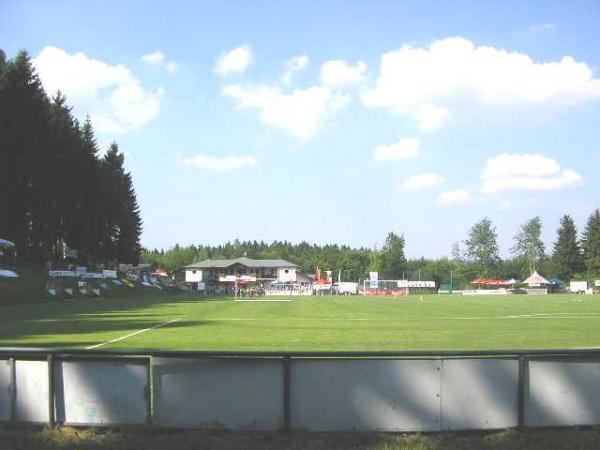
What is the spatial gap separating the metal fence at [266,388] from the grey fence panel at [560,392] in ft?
0.27

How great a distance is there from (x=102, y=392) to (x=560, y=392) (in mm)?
5056

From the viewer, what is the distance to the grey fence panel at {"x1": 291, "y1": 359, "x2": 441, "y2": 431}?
21.8ft

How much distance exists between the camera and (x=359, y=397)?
6633mm

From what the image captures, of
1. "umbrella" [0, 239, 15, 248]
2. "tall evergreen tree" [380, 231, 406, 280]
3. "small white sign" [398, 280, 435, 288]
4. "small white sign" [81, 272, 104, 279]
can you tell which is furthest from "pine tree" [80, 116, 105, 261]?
"tall evergreen tree" [380, 231, 406, 280]

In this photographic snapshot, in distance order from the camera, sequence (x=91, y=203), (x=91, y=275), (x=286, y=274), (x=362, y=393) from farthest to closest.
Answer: (x=286, y=274) → (x=91, y=203) → (x=91, y=275) → (x=362, y=393)

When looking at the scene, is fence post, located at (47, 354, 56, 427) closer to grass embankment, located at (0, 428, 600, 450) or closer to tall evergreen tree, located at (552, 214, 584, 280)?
grass embankment, located at (0, 428, 600, 450)

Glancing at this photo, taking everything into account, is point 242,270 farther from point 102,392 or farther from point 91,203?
point 102,392

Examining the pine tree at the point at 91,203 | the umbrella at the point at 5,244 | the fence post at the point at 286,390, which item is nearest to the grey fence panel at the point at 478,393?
the fence post at the point at 286,390

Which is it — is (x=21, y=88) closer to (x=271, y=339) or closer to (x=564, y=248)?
(x=271, y=339)

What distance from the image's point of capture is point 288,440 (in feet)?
21.4

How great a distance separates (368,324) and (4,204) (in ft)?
144

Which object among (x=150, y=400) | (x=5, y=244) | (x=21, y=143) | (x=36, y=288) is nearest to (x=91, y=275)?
(x=5, y=244)

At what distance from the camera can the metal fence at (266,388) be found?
261 inches

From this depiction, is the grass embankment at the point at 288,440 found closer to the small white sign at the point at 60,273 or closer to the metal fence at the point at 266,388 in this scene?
the metal fence at the point at 266,388
